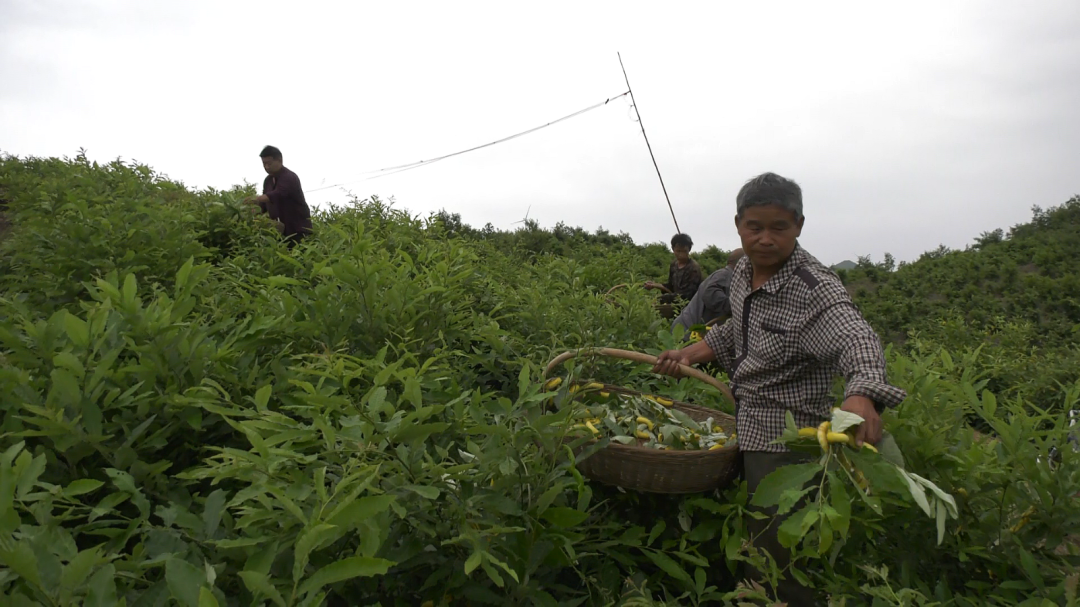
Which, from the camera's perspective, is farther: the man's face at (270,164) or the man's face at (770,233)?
the man's face at (270,164)

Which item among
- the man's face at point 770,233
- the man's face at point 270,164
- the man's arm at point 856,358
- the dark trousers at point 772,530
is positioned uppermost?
the man's face at point 270,164

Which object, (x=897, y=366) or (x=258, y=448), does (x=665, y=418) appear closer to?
(x=897, y=366)

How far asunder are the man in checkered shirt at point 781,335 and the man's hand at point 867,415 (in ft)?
0.78

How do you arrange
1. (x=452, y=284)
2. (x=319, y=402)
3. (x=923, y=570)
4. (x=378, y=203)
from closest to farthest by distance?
(x=319, y=402) < (x=923, y=570) < (x=452, y=284) < (x=378, y=203)

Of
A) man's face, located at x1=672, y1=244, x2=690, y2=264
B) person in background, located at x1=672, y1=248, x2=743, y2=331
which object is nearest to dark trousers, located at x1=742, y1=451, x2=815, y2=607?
person in background, located at x1=672, y1=248, x2=743, y2=331

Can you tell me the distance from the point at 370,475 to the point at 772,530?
5.23ft

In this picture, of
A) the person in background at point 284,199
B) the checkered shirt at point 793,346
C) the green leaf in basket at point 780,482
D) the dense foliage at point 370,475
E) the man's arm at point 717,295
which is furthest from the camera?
the person in background at point 284,199

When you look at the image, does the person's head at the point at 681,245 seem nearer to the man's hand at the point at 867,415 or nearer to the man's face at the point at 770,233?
the man's face at the point at 770,233

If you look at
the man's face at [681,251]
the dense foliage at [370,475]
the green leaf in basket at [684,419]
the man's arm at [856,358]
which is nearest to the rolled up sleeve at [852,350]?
the man's arm at [856,358]

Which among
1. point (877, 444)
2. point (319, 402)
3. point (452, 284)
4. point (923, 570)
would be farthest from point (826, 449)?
point (452, 284)

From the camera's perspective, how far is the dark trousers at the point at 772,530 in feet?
7.94

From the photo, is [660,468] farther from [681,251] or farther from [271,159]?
[681,251]

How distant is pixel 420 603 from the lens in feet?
6.17

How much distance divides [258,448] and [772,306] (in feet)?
6.07
